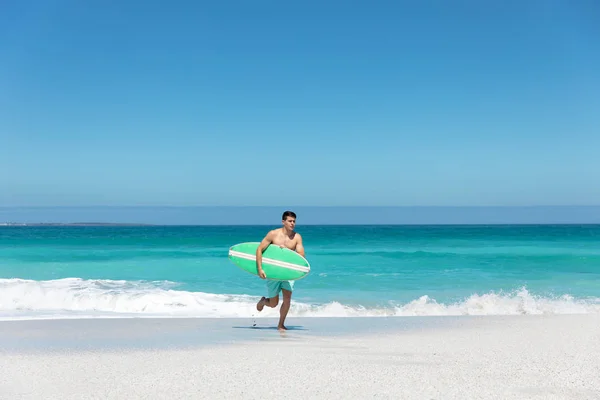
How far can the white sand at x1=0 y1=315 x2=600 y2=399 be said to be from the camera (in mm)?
4492

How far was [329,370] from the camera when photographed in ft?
17.0

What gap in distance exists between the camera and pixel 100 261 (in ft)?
81.3

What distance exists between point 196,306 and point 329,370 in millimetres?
6377

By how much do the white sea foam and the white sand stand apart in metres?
3.48

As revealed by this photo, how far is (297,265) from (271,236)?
503mm

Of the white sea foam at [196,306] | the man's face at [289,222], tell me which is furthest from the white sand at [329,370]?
the white sea foam at [196,306]

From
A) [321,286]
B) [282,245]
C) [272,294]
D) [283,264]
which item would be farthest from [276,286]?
[321,286]

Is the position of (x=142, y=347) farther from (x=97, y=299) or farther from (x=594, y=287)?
(x=594, y=287)

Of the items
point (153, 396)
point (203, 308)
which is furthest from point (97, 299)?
point (153, 396)

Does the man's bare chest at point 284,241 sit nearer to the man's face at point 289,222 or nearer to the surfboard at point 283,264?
the surfboard at point 283,264

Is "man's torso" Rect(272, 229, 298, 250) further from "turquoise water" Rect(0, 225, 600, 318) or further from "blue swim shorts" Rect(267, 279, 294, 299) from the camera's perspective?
"turquoise water" Rect(0, 225, 600, 318)

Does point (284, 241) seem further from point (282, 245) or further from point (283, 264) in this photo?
point (283, 264)

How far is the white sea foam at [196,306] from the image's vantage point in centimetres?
1024

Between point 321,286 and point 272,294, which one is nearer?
point 272,294
